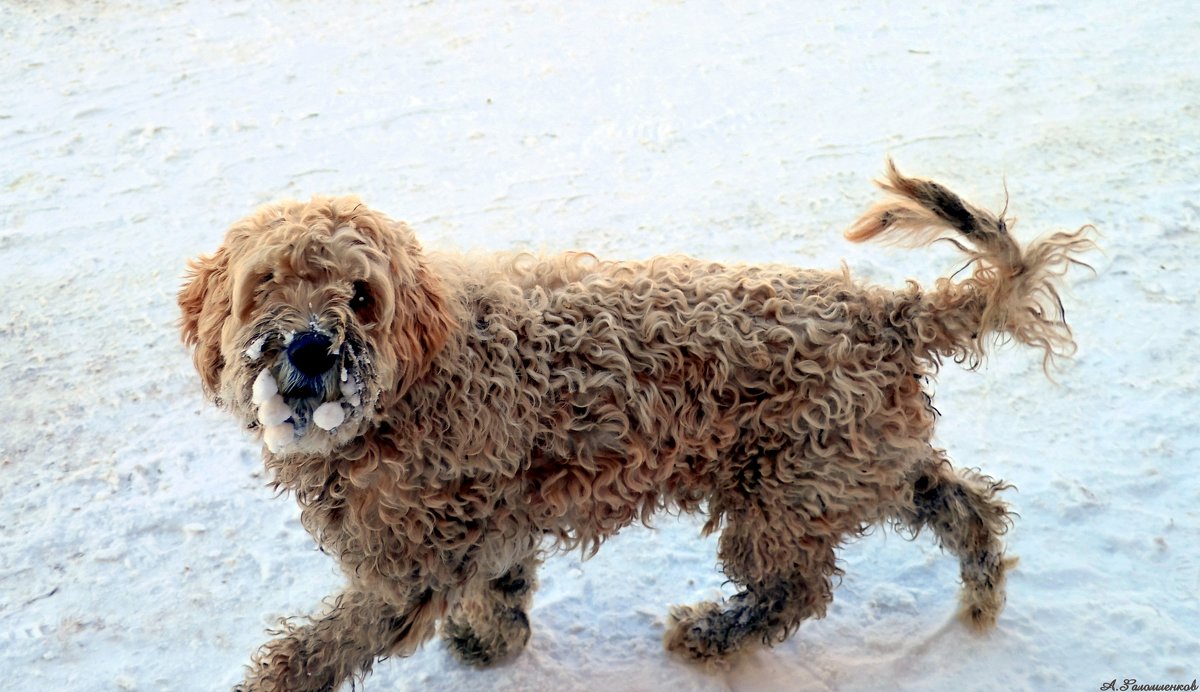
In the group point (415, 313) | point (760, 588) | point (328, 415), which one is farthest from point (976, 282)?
point (328, 415)

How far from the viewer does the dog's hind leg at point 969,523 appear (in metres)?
4.03

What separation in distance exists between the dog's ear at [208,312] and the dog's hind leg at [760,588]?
1.88 meters

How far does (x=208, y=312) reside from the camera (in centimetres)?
311

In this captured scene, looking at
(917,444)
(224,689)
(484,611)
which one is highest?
(917,444)

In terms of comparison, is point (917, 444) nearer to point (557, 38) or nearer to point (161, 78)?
point (557, 38)

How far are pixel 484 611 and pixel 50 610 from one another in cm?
179

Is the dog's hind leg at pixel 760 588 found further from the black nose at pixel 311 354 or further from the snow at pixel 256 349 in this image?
the snow at pixel 256 349

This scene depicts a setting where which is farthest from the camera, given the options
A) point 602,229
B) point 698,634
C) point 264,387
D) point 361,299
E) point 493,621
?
point 602,229

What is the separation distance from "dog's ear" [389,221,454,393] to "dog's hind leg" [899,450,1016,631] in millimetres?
2018

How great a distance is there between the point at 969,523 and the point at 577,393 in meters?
1.82

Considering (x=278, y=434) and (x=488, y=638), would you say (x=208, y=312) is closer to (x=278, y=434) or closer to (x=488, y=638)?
(x=278, y=434)

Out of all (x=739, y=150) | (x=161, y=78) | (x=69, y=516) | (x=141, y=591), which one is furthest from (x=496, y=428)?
(x=161, y=78)

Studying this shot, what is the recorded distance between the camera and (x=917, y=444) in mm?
3535

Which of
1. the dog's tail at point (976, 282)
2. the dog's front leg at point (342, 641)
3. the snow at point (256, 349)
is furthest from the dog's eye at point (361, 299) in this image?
the dog's tail at point (976, 282)
